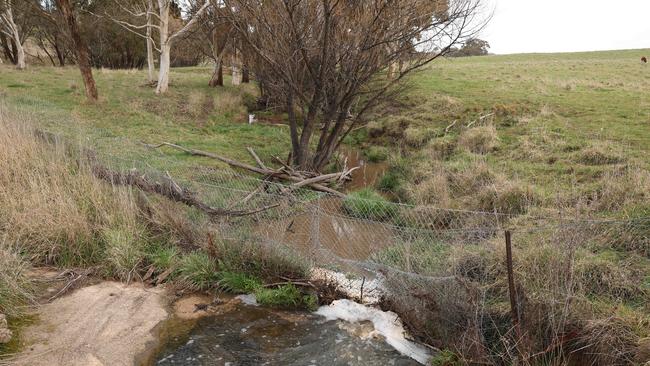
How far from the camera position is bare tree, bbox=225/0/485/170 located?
439 inches

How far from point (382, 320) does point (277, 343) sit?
4.15 feet

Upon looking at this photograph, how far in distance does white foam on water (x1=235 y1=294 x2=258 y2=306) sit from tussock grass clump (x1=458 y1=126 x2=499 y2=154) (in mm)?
7679

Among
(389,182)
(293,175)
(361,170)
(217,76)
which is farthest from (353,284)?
(217,76)

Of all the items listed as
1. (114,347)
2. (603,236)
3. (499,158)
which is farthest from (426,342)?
(499,158)

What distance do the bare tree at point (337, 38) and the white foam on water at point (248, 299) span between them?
20.9 ft

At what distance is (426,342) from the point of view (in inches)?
210

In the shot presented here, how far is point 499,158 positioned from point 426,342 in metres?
7.28

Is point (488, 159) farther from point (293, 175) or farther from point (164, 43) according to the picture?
point (164, 43)

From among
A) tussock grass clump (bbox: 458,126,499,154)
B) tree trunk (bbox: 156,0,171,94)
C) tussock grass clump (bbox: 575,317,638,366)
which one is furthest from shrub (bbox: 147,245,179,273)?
tree trunk (bbox: 156,0,171,94)

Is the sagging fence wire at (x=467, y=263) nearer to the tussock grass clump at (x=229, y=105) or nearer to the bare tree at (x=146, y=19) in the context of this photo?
the tussock grass clump at (x=229, y=105)

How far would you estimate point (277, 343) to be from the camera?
214 inches

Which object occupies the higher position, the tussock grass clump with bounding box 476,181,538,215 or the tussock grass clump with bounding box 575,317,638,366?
the tussock grass clump with bounding box 476,181,538,215

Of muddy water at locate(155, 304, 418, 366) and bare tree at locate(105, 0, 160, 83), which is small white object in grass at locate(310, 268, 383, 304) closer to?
muddy water at locate(155, 304, 418, 366)

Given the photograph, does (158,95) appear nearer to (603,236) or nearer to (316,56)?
(316,56)
